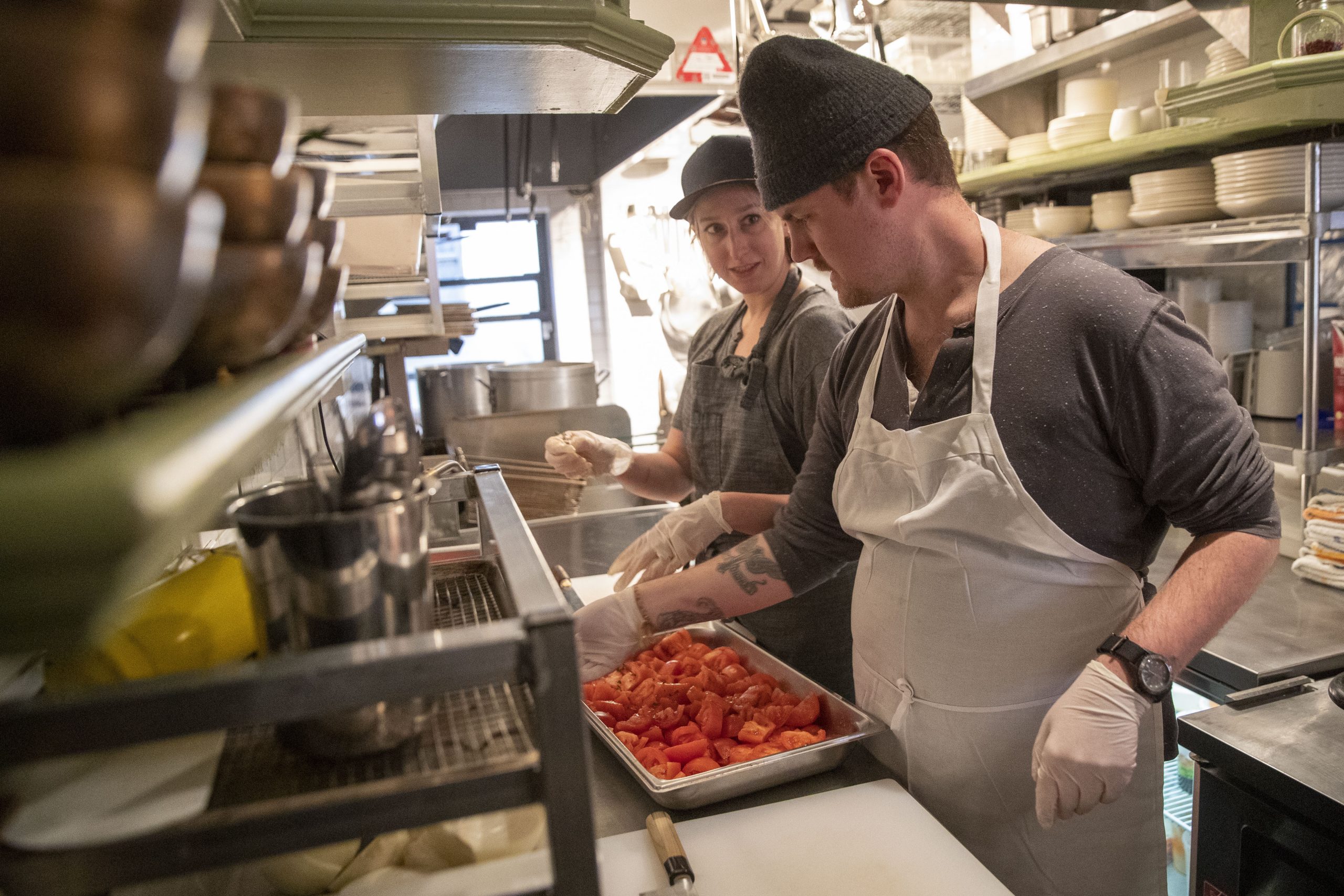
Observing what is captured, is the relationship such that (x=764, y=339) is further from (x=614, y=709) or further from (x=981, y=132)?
(x=981, y=132)

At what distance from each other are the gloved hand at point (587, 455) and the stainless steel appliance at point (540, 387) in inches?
69.4

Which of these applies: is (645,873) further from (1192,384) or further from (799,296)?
(799,296)

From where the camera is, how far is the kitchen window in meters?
9.19

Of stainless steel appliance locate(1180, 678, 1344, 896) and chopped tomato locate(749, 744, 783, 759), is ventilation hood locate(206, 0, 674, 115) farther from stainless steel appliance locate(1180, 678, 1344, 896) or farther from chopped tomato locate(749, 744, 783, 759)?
stainless steel appliance locate(1180, 678, 1344, 896)

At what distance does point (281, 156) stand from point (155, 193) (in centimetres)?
32

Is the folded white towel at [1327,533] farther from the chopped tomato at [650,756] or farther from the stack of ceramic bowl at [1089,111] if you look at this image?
the chopped tomato at [650,756]

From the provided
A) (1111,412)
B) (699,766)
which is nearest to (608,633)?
(699,766)

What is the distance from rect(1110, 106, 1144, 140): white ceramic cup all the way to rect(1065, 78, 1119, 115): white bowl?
18cm

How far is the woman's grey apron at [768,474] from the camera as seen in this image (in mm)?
2256

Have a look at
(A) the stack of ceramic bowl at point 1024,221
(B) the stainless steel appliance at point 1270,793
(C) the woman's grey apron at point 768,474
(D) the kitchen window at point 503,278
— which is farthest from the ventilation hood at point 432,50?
(D) the kitchen window at point 503,278

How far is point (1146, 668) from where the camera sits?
4.55 ft

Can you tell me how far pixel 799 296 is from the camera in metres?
2.37

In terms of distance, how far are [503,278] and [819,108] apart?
806 centimetres

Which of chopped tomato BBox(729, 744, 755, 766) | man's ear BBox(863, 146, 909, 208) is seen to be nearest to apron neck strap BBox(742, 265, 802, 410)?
man's ear BBox(863, 146, 909, 208)
